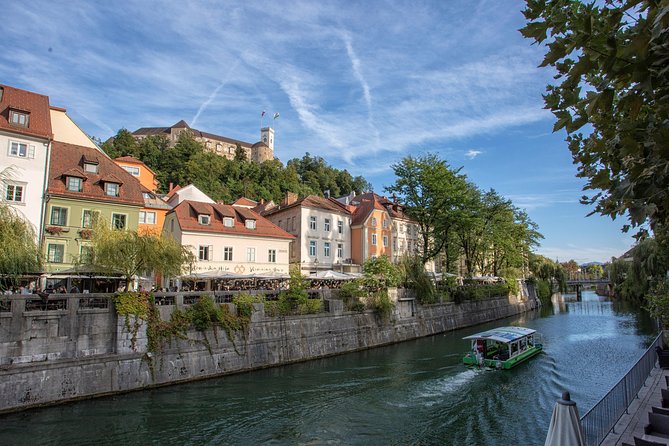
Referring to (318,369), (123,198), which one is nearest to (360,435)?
(318,369)

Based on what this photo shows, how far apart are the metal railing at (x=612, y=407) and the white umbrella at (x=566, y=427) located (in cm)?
Answer: 126

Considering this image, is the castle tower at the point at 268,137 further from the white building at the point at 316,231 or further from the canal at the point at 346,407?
the canal at the point at 346,407

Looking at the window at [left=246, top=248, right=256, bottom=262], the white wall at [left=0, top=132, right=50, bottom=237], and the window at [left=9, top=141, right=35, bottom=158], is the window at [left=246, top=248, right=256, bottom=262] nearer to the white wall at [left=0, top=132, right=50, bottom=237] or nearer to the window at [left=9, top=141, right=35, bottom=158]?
the white wall at [left=0, top=132, right=50, bottom=237]

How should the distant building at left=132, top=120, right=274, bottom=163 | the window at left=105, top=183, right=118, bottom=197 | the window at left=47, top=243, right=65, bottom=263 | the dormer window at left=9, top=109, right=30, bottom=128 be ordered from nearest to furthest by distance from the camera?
the dormer window at left=9, top=109, right=30, bottom=128 < the window at left=47, top=243, right=65, bottom=263 < the window at left=105, top=183, right=118, bottom=197 < the distant building at left=132, top=120, right=274, bottom=163

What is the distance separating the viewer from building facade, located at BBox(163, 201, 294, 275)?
1487 inches

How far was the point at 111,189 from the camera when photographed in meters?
32.2

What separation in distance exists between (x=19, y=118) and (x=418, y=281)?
33.1 meters

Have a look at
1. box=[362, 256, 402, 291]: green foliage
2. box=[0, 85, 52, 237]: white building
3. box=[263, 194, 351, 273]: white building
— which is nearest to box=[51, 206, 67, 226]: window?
box=[0, 85, 52, 237]: white building

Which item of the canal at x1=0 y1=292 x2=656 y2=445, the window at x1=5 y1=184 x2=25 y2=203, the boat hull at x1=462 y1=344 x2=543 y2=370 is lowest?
the canal at x1=0 y1=292 x2=656 y2=445

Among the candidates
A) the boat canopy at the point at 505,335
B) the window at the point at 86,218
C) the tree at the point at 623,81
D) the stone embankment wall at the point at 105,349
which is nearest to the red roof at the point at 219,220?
the window at the point at 86,218

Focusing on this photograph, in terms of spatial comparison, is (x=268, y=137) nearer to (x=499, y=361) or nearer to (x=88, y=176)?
(x=88, y=176)

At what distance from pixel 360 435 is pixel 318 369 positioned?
34.4 feet

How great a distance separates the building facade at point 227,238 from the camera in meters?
37.8

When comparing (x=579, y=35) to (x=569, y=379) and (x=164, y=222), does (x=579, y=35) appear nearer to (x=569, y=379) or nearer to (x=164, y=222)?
(x=569, y=379)
